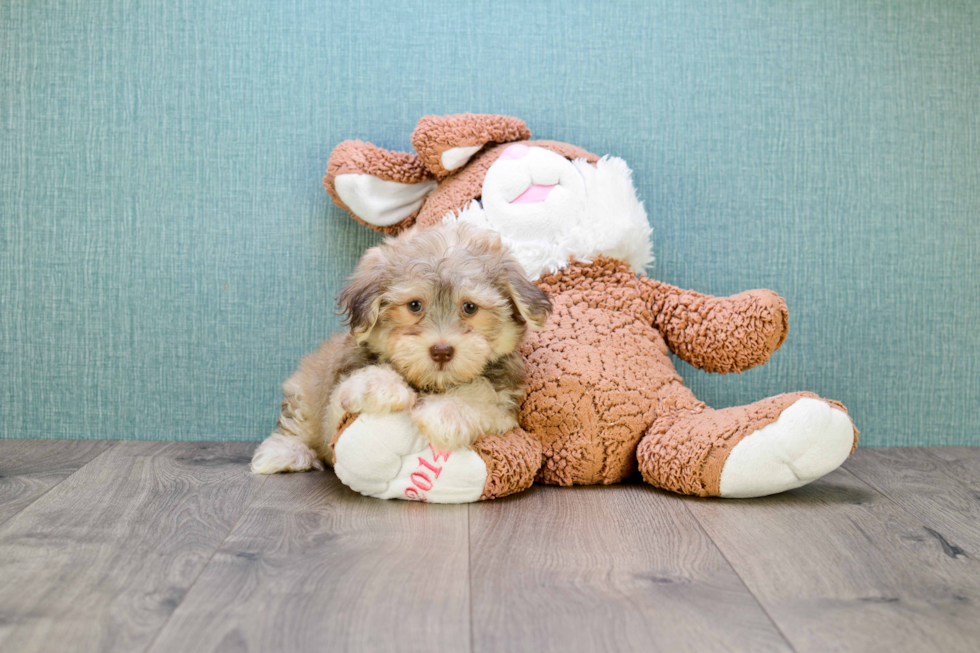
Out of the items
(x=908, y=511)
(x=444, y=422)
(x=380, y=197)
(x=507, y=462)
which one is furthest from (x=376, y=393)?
(x=908, y=511)

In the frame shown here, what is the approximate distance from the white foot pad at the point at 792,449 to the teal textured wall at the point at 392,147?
0.76 m

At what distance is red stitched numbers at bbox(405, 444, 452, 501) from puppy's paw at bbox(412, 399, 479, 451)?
3 centimetres

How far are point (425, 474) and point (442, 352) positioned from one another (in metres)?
0.31

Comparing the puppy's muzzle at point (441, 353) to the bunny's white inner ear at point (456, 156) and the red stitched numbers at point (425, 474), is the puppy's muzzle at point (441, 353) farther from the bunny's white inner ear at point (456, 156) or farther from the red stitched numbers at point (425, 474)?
the bunny's white inner ear at point (456, 156)

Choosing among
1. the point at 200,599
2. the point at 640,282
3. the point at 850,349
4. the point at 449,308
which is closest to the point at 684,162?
the point at 640,282

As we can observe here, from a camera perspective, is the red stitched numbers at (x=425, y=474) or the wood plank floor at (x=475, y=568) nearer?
the wood plank floor at (x=475, y=568)

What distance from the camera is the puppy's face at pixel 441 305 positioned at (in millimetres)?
1744

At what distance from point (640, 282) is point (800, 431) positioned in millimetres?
654

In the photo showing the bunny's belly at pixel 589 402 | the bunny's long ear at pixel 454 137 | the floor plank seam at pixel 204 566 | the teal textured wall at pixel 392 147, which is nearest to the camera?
the floor plank seam at pixel 204 566

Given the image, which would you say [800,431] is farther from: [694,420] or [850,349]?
[850,349]

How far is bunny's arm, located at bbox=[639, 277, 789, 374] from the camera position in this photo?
2.07 m

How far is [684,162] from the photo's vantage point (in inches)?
100

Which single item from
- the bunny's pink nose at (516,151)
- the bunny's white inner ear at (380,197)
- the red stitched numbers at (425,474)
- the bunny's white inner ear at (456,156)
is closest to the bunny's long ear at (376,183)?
the bunny's white inner ear at (380,197)

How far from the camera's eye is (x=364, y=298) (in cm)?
179
